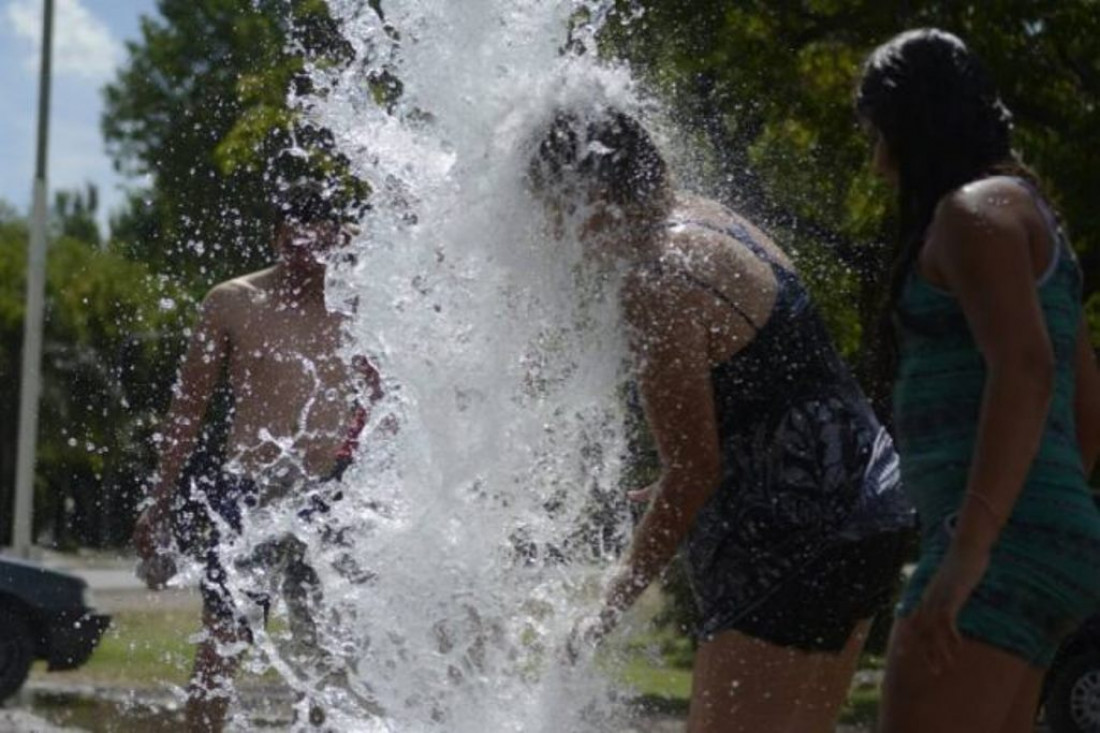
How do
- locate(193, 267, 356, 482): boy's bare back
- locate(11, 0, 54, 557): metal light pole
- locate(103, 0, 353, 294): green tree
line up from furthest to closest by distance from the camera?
locate(11, 0, 54, 557): metal light pole
locate(103, 0, 353, 294): green tree
locate(193, 267, 356, 482): boy's bare back

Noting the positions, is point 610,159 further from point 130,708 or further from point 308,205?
point 130,708

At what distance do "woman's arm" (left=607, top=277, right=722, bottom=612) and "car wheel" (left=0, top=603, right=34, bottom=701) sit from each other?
320 inches

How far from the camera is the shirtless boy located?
6.07 meters

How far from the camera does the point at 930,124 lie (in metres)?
3.51

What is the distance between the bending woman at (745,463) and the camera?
13.3ft

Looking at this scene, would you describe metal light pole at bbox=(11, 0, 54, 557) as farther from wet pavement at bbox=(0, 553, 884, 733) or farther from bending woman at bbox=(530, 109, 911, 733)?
bending woman at bbox=(530, 109, 911, 733)

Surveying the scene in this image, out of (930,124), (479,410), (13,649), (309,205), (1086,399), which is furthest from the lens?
(13,649)

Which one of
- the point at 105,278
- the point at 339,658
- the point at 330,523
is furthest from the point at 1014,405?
the point at 105,278

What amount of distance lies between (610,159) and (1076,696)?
7.63 m

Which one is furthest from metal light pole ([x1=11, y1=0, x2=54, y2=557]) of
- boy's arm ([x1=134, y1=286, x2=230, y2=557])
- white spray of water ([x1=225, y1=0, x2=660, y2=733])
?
white spray of water ([x1=225, y1=0, x2=660, y2=733])

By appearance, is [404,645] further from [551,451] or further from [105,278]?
[105,278]

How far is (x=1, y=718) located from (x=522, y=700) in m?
6.64

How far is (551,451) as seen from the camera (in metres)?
4.83

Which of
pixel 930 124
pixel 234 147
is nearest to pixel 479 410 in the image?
pixel 930 124
